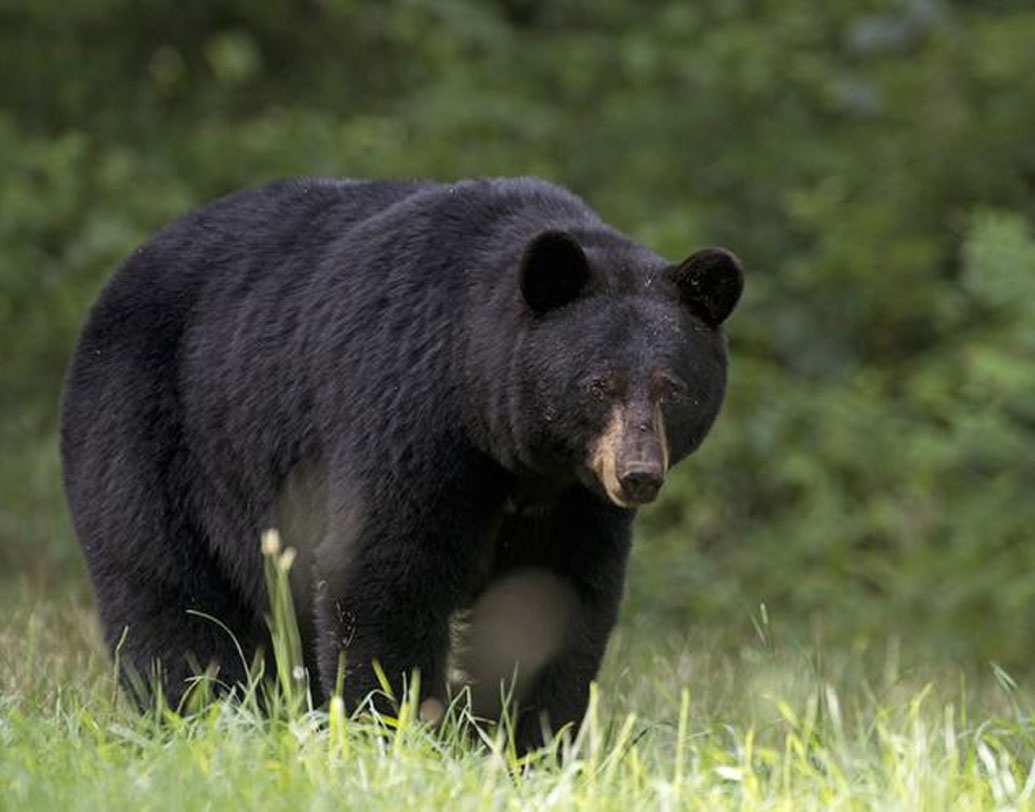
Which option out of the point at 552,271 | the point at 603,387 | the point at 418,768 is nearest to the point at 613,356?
the point at 603,387

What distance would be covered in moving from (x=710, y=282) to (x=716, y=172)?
26.5 ft

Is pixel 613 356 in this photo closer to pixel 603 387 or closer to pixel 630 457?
pixel 603 387

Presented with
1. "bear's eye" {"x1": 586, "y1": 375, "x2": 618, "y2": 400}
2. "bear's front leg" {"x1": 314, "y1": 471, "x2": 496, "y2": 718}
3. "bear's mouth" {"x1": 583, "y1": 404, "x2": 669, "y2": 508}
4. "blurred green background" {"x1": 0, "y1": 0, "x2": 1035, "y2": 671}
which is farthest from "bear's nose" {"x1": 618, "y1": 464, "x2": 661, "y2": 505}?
"blurred green background" {"x1": 0, "y1": 0, "x2": 1035, "y2": 671}

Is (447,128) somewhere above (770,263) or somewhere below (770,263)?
above

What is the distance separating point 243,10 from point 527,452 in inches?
350

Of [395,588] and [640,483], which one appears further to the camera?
[395,588]

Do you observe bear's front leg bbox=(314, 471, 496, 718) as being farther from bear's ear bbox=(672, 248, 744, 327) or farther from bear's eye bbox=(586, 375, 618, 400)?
bear's ear bbox=(672, 248, 744, 327)

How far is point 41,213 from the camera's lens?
Result: 12203mm

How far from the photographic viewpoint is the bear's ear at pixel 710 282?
539 centimetres

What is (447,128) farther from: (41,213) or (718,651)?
(718,651)

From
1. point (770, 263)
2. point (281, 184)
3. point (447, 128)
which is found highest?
point (281, 184)

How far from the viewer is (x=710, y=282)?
5.45 metres

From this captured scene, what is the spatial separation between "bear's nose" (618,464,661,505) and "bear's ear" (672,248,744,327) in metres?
0.57

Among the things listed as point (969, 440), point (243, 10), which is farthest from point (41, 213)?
point (969, 440)
